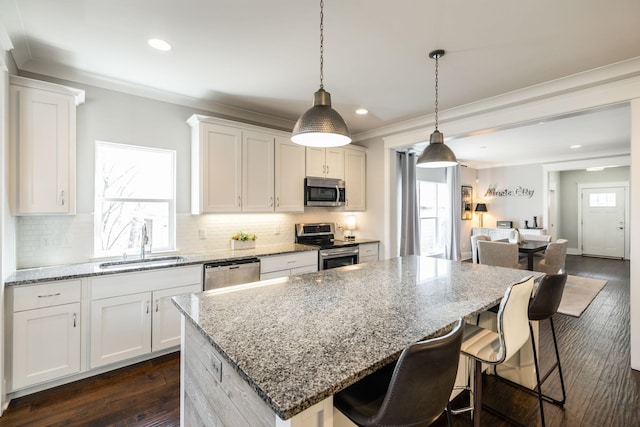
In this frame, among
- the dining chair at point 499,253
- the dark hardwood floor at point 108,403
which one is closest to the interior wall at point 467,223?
the dining chair at point 499,253

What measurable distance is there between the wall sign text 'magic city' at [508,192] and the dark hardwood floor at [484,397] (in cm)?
550

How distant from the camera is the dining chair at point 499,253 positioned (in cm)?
444

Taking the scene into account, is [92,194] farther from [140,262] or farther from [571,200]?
[571,200]

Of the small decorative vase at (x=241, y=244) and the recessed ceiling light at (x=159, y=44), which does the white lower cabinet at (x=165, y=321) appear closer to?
the small decorative vase at (x=241, y=244)

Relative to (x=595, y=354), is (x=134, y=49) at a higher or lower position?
higher

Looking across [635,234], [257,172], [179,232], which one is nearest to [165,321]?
[179,232]

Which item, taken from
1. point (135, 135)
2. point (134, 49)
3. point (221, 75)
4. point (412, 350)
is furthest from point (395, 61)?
point (135, 135)

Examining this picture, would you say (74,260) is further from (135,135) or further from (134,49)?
(134,49)

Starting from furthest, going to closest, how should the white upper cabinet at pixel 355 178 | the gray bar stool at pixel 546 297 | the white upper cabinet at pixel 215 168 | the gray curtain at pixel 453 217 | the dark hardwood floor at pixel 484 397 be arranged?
the gray curtain at pixel 453 217
the white upper cabinet at pixel 355 178
the white upper cabinet at pixel 215 168
the dark hardwood floor at pixel 484 397
the gray bar stool at pixel 546 297

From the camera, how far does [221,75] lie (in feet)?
9.30

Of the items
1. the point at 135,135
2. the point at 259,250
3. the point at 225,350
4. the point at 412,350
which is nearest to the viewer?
the point at 412,350

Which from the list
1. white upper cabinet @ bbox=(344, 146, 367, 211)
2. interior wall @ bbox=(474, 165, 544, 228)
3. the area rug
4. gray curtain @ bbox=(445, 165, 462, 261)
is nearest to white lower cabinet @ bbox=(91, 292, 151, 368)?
white upper cabinet @ bbox=(344, 146, 367, 211)

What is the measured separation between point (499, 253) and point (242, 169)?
3990 millimetres

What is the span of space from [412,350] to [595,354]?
3.17m
